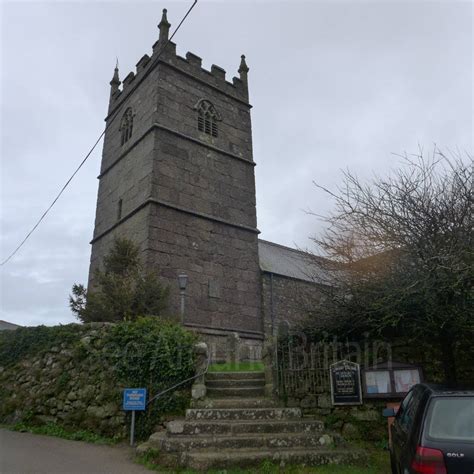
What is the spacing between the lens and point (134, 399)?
Result: 727cm

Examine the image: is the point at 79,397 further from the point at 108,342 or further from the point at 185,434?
the point at 185,434

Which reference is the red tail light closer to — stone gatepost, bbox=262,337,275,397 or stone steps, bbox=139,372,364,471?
Answer: stone steps, bbox=139,372,364,471

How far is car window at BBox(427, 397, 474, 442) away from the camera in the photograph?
3.46m

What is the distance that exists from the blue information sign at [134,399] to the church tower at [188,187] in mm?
6085

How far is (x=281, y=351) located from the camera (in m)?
8.14

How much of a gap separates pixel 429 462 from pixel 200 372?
5053 mm

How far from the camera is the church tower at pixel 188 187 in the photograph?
46.9 ft

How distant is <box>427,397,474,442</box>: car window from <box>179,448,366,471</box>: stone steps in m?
2.71

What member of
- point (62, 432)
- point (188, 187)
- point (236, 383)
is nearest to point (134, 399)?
point (62, 432)

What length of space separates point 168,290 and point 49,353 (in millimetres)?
4101

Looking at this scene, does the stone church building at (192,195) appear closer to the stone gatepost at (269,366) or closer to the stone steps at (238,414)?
the stone gatepost at (269,366)

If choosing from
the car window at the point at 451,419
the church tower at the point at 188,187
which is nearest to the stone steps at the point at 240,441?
the car window at the point at 451,419

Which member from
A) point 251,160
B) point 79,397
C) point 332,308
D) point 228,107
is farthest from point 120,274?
point 228,107

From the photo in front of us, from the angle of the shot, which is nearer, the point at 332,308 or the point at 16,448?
the point at 16,448
